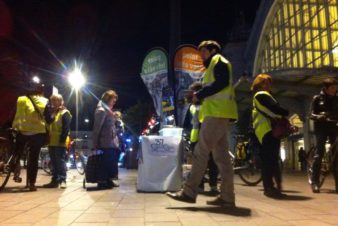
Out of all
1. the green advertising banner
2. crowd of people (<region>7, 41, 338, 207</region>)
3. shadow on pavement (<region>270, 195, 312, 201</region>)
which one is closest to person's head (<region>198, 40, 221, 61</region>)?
crowd of people (<region>7, 41, 338, 207</region>)

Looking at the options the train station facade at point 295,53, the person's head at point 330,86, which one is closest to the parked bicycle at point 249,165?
the person's head at point 330,86

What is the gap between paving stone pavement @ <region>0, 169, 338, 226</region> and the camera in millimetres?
4496

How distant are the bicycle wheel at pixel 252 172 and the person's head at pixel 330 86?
2164mm

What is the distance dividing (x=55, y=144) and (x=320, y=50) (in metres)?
27.9

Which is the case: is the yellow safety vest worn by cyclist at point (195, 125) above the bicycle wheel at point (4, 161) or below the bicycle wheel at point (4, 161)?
above

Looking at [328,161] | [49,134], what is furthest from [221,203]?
[49,134]

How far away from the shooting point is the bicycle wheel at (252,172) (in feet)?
30.1

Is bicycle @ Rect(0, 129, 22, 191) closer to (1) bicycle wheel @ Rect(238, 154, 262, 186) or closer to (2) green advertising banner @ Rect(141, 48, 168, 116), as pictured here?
(1) bicycle wheel @ Rect(238, 154, 262, 186)

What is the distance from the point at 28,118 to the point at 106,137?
4.68 ft

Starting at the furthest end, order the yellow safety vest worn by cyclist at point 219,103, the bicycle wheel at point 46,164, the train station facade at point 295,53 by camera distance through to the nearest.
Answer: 1. the train station facade at point 295,53
2. the bicycle wheel at point 46,164
3. the yellow safety vest worn by cyclist at point 219,103

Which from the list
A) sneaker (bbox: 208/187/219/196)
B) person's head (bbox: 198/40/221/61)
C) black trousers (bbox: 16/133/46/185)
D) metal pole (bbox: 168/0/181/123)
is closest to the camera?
person's head (bbox: 198/40/221/61)

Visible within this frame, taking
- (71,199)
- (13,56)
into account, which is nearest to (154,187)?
(71,199)

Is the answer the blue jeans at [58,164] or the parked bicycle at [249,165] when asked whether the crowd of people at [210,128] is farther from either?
the parked bicycle at [249,165]

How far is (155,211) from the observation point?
5.18m
